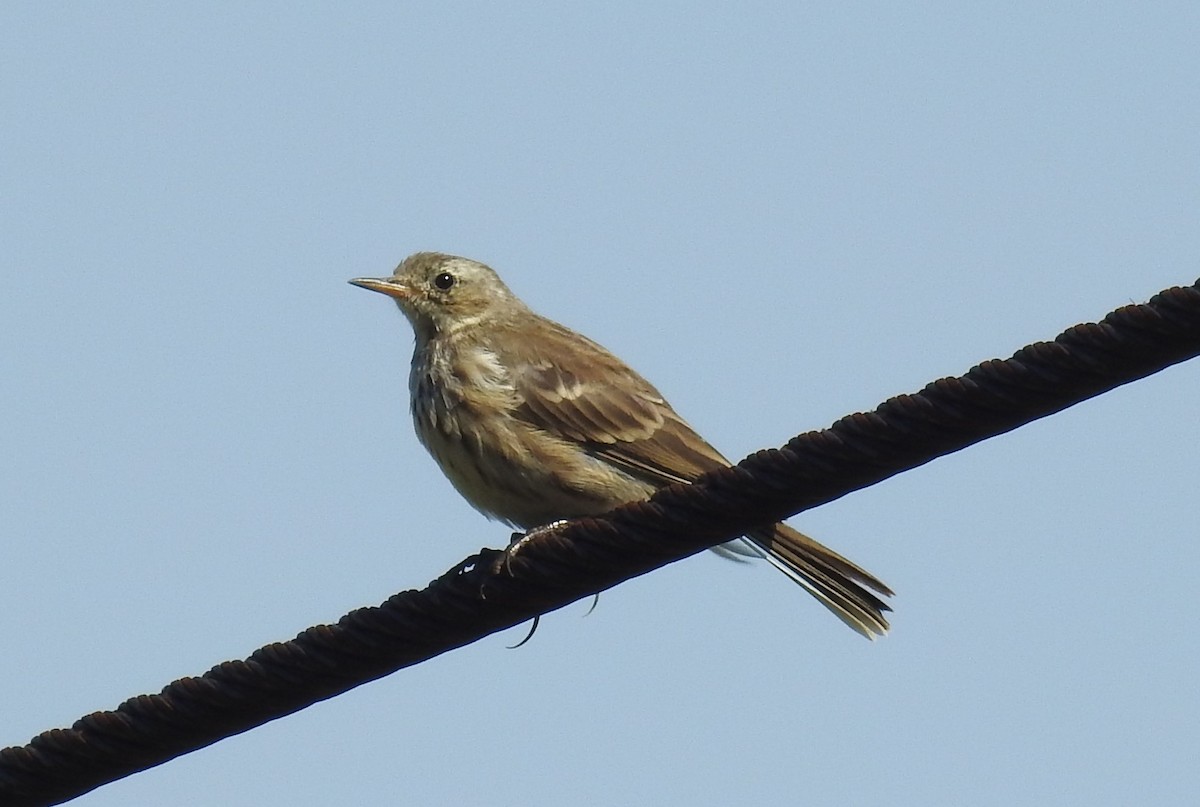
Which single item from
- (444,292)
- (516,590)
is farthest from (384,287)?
(516,590)

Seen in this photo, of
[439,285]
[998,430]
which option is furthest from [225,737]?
[439,285]

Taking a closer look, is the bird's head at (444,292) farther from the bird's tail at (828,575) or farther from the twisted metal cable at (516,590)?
the twisted metal cable at (516,590)

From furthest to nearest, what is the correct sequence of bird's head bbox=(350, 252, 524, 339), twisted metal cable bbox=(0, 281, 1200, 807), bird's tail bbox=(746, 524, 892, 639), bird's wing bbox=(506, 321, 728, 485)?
bird's head bbox=(350, 252, 524, 339) < bird's wing bbox=(506, 321, 728, 485) < bird's tail bbox=(746, 524, 892, 639) < twisted metal cable bbox=(0, 281, 1200, 807)

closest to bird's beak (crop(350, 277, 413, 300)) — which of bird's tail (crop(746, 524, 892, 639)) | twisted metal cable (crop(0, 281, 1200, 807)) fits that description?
bird's tail (crop(746, 524, 892, 639))

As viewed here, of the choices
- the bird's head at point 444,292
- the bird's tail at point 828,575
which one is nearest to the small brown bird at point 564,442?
the bird's tail at point 828,575

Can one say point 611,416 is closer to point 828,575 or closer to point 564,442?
point 564,442

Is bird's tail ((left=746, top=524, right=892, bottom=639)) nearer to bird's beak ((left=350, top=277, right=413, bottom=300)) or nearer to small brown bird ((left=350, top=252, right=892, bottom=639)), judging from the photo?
small brown bird ((left=350, top=252, right=892, bottom=639))

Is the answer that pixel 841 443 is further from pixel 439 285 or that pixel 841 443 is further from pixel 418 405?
pixel 439 285

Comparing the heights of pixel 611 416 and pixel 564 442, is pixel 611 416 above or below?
above
